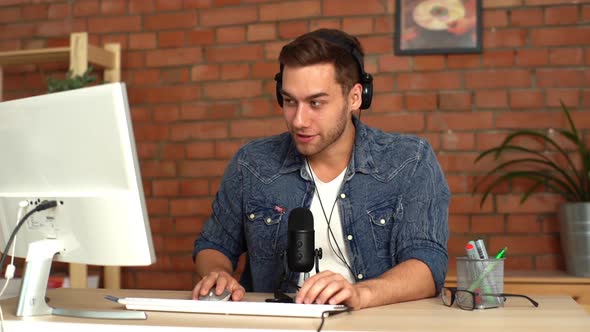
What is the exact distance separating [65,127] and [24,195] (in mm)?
213

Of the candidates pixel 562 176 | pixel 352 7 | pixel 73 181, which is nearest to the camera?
pixel 73 181

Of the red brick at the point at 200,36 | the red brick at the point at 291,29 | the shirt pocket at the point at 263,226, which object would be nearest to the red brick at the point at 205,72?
the red brick at the point at 200,36

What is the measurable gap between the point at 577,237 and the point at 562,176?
35 centimetres

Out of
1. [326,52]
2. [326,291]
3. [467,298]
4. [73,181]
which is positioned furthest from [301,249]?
[326,52]

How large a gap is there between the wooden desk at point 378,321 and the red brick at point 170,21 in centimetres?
206

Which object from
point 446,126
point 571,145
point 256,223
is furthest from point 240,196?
point 571,145

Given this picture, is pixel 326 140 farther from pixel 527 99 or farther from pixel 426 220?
pixel 527 99

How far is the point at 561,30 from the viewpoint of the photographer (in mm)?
2982

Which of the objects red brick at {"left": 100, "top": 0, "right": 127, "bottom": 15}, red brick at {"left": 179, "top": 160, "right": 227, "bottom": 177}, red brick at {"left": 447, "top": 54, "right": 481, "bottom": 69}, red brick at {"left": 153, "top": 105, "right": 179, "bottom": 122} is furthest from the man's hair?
red brick at {"left": 100, "top": 0, "right": 127, "bottom": 15}

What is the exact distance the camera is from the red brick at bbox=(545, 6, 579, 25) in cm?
297

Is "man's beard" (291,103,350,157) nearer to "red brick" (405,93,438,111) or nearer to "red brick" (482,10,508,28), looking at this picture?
"red brick" (405,93,438,111)

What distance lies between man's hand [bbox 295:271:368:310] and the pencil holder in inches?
10.6

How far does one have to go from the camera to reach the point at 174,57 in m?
3.40

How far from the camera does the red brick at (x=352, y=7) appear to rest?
10.3 feet
